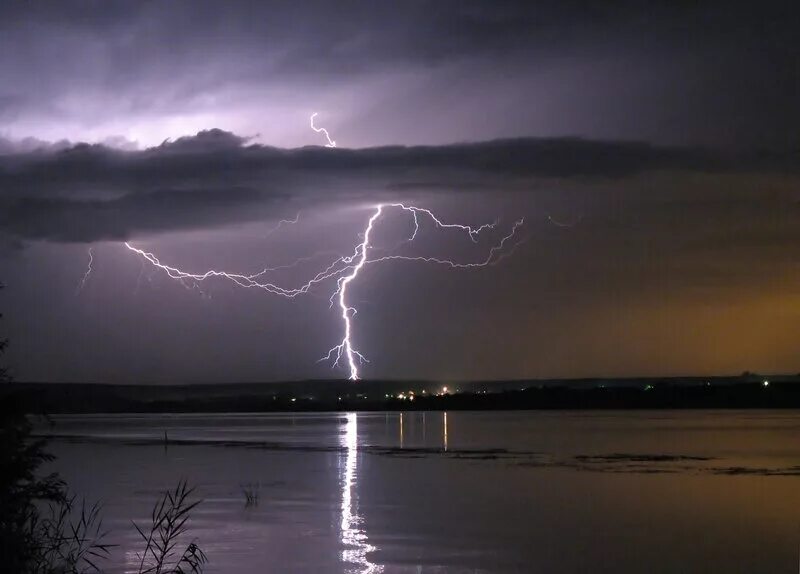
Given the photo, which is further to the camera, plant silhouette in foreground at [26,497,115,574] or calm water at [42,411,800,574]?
calm water at [42,411,800,574]

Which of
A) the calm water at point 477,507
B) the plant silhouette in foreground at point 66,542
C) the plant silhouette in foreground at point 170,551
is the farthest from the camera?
the calm water at point 477,507

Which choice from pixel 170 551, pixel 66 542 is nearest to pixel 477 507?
pixel 170 551

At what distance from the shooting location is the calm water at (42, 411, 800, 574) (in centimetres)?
2141

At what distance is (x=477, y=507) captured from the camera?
97.7 feet

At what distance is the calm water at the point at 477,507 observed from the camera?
843 inches

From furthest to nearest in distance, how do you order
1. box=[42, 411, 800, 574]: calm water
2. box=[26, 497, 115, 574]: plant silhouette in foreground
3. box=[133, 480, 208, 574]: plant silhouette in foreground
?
box=[42, 411, 800, 574]: calm water < box=[26, 497, 115, 574]: plant silhouette in foreground < box=[133, 480, 208, 574]: plant silhouette in foreground

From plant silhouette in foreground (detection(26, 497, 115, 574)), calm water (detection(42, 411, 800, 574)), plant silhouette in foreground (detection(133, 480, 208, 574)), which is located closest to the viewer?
plant silhouette in foreground (detection(133, 480, 208, 574))

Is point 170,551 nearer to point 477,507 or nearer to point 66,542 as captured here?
point 66,542

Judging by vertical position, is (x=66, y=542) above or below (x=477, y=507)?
above

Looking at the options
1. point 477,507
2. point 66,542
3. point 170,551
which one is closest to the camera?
point 66,542

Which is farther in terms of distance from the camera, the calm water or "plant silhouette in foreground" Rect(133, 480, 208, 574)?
the calm water

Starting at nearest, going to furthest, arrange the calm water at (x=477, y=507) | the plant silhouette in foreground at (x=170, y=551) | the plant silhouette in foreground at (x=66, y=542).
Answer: the plant silhouette in foreground at (x=170, y=551)
the plant silhouette in foreground at (x=66, y=542)
the calm water at (x=477, y=507)

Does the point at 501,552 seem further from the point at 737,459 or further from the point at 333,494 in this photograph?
the point at 737,459

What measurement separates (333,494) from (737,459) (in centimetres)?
2123
